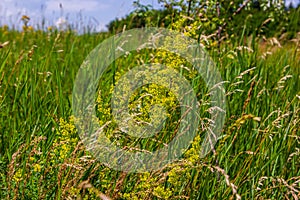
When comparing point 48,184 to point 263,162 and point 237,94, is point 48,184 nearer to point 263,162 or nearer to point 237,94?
point 263,162

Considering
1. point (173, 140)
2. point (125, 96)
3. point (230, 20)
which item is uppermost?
point (230, 20)

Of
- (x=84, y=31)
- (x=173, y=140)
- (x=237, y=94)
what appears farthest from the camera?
(x=84, y=31)

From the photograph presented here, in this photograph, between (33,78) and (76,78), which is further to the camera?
(76,78)

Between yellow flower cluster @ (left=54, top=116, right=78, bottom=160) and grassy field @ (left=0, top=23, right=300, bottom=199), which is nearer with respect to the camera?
grassy field @ (left=0, top=23, right=300, bottom=199)

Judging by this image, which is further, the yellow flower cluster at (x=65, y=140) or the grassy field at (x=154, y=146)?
the yellow flower cluster at (x=65, y=140)

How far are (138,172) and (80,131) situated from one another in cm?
32

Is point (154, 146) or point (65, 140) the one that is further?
point (154, 146)

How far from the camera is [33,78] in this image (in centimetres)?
297

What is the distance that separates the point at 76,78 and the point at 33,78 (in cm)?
48

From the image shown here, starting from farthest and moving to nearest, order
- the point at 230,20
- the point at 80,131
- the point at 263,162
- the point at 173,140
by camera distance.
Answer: the point at 230,20 → the point at 263,162 → the point at 173,140 → the point at 80,131

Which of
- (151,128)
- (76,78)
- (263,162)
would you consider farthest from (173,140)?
(76,78)

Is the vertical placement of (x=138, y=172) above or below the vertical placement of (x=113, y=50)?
below

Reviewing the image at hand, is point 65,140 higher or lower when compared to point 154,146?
higher

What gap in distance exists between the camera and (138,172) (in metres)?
1.72
